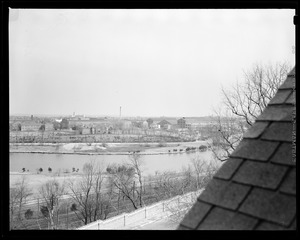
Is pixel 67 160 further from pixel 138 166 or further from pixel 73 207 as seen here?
pixel 73 207

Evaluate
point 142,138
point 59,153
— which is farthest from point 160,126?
point 59,153

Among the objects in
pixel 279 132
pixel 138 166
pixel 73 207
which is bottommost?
pixel 73 207

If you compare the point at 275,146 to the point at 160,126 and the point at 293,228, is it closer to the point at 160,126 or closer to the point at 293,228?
the point at 293,228

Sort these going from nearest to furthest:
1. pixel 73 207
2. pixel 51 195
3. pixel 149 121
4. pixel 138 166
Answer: pixel 149 121 < pixel 51 195 < pixel 138 166 < pixel 73 207

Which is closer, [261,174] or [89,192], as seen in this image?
[261,174]

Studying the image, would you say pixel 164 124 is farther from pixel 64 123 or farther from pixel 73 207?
pixel 73 207

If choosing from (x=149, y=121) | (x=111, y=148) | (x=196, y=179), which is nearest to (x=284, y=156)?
(x=149, y=121)

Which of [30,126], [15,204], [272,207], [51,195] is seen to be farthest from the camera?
[51,195]

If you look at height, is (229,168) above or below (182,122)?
below
